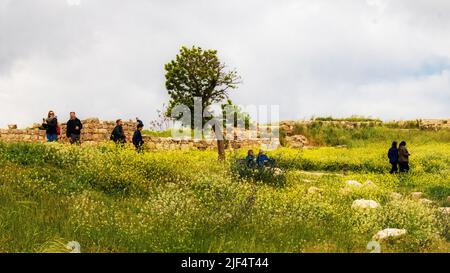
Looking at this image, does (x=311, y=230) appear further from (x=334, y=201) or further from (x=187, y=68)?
(x=187, y=68)

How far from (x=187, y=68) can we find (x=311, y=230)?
56.4ft

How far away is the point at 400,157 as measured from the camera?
78.8ft

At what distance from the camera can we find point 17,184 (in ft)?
41.5

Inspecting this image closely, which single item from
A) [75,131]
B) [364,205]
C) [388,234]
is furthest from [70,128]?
[388,234]

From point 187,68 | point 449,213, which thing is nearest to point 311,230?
point 449,213

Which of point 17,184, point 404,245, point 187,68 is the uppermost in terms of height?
point 187,68

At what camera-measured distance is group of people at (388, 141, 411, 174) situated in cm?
2390

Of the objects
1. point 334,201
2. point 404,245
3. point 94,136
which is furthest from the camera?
point 94,136

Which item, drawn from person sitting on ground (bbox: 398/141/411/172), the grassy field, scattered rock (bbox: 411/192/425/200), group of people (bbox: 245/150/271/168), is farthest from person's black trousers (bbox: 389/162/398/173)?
scattered rock (bbox: 411/192/425/200)

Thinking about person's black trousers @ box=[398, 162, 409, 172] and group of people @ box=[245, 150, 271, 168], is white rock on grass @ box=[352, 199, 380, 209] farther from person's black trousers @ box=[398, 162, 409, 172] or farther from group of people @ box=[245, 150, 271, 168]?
person's black trousers @ box=[398, 162, 409, 172]

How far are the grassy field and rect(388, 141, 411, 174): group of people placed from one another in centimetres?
372

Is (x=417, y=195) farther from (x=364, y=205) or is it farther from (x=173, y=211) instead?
(x=173, y=211)

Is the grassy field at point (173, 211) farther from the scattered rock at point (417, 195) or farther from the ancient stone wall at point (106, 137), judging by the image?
the ancient stone wall at point (106, 137)
